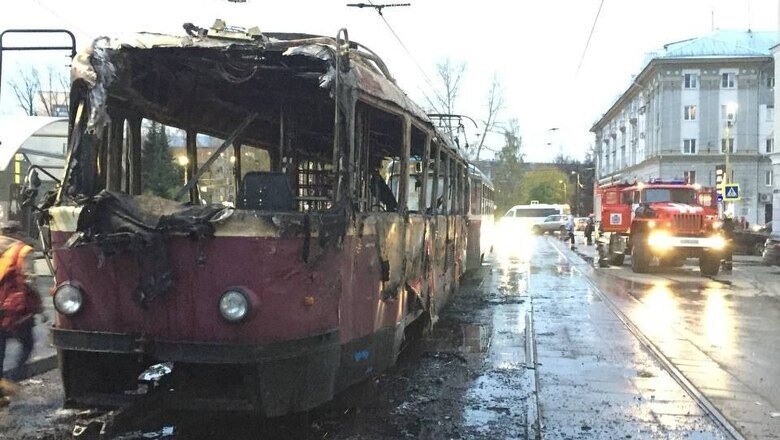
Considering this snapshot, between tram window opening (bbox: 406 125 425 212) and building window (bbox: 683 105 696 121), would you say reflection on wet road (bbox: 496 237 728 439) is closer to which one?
tram window opening (bbox: 406 125 425 212)

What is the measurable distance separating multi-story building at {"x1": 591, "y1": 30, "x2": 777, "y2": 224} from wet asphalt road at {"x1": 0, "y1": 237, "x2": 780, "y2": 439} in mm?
52980

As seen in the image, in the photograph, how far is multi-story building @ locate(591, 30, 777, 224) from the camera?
59.2m

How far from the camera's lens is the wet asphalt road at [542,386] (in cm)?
539

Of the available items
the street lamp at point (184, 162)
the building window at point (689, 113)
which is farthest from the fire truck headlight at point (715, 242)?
the building window at point (689, 113)

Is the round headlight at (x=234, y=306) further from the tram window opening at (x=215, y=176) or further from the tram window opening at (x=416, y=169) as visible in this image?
the tram window opening at (x=416, y=169)

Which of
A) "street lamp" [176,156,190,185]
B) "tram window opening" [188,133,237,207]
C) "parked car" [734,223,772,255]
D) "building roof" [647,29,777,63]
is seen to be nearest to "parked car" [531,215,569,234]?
"building roof" [647,29,777,63]

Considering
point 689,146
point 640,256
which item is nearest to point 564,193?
point 689,146

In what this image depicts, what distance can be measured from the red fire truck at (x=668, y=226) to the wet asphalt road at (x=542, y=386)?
669 cm

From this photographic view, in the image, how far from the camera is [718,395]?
655 cm

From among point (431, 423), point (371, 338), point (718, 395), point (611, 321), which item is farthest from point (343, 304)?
point (611, 321)

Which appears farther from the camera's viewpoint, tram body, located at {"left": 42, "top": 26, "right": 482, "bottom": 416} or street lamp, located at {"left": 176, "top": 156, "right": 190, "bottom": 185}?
street lamp, located at {"left": 176, "top": 156, "right": 190, "bottom": 185}

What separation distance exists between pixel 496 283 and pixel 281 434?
1142 centimetres

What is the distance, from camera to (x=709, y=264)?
18.8 metres

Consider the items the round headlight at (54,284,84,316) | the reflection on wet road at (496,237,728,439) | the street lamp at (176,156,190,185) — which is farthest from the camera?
the street lamp at (176,156,190,185)
